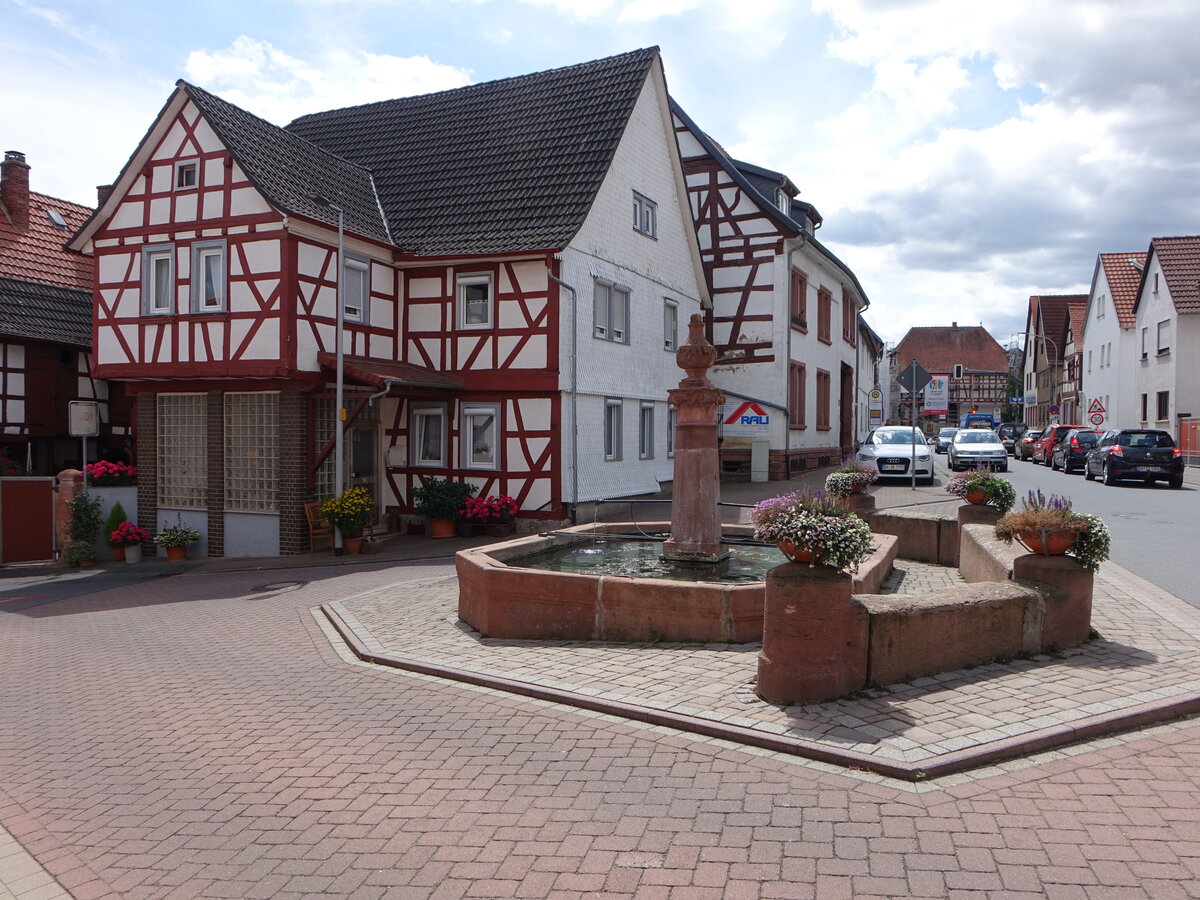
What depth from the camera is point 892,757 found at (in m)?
5.15

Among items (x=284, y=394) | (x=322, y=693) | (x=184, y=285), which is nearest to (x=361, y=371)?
(x=284, y=394)

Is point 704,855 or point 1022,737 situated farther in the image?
point 1022,737

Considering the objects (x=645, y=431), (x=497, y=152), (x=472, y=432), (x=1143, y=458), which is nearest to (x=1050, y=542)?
(x=472, y=432)

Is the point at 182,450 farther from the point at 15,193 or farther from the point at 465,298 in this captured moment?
the point at 15,193

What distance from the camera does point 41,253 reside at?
1067 inches

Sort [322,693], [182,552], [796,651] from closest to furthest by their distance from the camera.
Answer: [796,651] → [322,693] → [182,552]

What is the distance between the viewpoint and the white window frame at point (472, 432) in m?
18.9

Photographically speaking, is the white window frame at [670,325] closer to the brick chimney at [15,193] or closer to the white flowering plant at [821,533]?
the white flowering plant at [821,533]

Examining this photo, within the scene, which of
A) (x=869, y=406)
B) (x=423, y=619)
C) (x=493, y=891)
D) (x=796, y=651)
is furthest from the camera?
(x=869, y=406)

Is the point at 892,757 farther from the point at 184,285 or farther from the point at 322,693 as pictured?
the point at 184,285

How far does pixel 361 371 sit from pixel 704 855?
557 inches

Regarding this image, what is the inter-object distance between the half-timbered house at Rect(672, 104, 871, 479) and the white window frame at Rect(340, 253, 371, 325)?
1144cm

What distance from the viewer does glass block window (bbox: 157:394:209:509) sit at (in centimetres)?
1884

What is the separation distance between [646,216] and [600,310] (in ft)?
11.9
